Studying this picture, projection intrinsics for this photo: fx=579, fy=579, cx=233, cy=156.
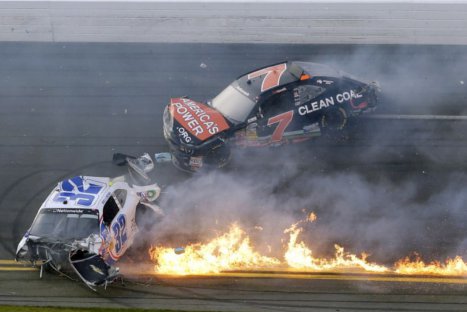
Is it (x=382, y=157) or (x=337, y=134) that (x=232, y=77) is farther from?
(x=382, y=157)

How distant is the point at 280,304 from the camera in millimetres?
9141

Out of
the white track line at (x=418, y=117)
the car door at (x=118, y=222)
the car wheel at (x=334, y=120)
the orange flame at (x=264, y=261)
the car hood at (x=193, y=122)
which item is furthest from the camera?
the white track line at (x=418, y=117)

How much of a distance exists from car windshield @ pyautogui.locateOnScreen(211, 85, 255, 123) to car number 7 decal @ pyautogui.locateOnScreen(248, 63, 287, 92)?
0.46 meters

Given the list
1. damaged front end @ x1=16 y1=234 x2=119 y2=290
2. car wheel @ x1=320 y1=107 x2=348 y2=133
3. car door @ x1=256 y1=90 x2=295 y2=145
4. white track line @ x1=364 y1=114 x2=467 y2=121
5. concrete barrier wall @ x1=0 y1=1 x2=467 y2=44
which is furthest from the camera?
concrete barrier wall @ x1=0 y1=1 x2=467 y2=44

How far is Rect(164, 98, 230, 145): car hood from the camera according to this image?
11.7m

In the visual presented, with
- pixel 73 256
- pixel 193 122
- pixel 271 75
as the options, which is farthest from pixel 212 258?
pixel 271 75

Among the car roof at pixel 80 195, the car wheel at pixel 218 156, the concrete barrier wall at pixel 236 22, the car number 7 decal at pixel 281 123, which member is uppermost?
the concrete barrier wall at pixel 236 22

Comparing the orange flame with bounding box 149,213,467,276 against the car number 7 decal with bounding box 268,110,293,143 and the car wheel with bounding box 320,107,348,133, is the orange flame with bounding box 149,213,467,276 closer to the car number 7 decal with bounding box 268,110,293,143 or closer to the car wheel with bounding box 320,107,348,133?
the car number 7 decal with bounding box 268,110,293,143

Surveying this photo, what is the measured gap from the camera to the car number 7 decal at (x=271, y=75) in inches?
491

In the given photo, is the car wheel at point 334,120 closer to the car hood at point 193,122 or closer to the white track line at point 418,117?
the white track line at point 418,117

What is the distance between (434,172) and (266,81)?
4050 millimetres

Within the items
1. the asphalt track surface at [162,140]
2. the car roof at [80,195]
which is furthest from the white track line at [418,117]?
the car roof at [80,195]

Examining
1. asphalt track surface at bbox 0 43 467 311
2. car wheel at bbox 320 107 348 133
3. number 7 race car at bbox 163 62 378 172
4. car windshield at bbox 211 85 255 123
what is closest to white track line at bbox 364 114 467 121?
asphalt track surface at bbox 0 43 467 311

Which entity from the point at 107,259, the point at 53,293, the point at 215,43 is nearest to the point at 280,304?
the point at 107,259
